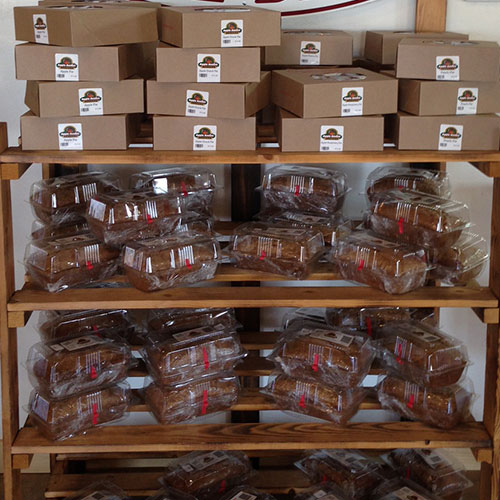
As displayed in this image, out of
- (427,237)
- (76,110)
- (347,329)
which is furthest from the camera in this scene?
(347,329)

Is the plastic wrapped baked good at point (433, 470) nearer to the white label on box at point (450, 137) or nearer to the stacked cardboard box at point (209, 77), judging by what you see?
the white label on box at point (450, 137)

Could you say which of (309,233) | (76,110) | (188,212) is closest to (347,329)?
(309,233)

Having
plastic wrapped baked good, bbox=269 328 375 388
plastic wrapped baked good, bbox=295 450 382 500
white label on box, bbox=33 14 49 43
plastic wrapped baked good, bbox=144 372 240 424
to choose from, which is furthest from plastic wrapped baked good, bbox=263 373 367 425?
white label on box, bbox=33 14 49 43

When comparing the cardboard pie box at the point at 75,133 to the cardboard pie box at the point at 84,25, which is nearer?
the cardboard pie box at the point at 84,25

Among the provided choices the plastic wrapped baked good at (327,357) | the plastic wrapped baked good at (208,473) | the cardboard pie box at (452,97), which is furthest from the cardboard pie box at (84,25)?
the plastic wrapped baked good at (208,473)

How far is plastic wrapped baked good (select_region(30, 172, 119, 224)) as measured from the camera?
255 cm

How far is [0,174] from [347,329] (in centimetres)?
114

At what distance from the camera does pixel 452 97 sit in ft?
7.43

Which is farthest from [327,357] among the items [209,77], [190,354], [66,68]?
[66,68]

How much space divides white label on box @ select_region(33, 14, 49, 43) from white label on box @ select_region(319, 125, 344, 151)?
2.53 feet

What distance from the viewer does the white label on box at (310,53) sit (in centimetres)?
256

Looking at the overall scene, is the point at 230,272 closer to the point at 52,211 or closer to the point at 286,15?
the point at 52,211

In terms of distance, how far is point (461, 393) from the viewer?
2.49 metres

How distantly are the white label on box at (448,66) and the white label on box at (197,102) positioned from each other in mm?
622
